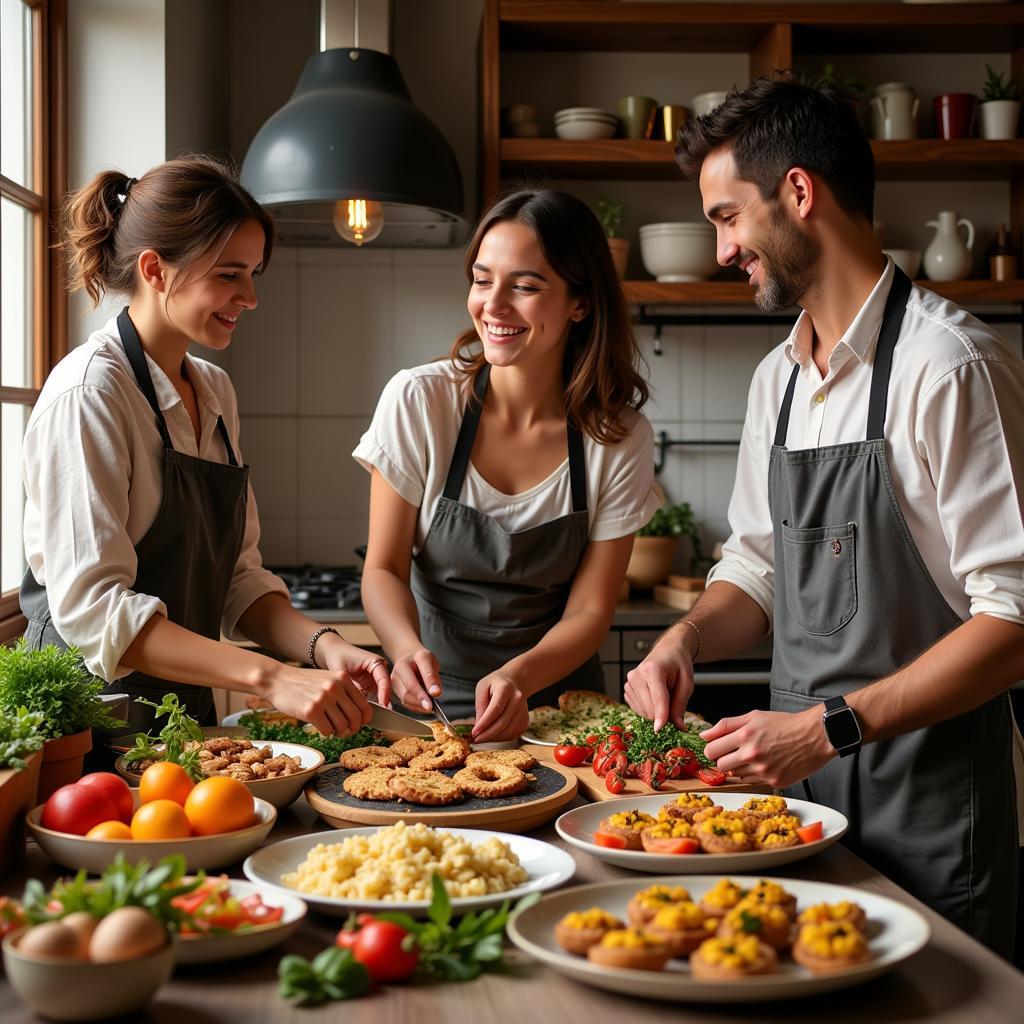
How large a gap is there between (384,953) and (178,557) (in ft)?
3.81

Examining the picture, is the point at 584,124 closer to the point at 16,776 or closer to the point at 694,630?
the point at 694,630

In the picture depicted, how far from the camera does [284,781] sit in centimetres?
147

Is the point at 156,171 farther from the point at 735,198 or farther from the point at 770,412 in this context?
the point at 770,412

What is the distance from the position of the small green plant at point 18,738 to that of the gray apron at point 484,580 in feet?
3.60

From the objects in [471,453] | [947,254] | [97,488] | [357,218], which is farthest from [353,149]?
[947,254]

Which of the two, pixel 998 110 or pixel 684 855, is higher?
pixel 998 110

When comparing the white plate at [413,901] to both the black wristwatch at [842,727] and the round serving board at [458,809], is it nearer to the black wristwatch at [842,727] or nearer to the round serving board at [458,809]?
the round serving board at [458,809]

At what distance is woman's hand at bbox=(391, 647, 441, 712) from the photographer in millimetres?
1889

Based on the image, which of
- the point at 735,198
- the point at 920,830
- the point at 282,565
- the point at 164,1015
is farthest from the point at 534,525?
the point at 282,565

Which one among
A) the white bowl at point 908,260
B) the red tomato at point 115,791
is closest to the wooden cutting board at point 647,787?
the red tomato at point 115,791

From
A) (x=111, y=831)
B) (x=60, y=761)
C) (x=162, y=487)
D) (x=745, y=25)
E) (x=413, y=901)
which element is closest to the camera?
(x=413, y=901)

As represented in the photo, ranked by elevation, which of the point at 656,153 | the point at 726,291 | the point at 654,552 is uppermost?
the point at 656,153

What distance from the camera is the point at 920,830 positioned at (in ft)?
5.66

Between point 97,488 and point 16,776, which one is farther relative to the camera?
point 97,488
